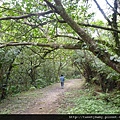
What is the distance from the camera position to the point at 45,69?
24.8 meters

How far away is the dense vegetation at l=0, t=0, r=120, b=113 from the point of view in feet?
13.4

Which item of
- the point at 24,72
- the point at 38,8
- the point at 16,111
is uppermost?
the point at 38,8

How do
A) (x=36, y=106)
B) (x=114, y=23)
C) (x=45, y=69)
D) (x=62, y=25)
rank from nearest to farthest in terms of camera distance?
(x=114, y=23)
(x=62, y=25)
(x=36, y=106)
(x=45, y=69)

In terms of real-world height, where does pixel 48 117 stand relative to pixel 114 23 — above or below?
below

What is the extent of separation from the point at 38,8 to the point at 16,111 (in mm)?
5861

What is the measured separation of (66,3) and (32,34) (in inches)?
68.5

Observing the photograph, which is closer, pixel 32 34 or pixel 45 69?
pixel 32 34

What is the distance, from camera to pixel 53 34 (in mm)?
5840

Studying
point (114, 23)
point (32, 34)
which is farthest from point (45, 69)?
point (114, 23)

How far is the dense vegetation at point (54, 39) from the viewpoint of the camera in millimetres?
4094

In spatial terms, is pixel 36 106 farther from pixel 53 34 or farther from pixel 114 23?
pixel 114 23

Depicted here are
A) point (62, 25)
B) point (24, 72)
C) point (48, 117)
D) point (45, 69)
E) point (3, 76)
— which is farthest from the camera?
point (45, 69)

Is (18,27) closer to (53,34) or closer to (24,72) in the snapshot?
(53,34)

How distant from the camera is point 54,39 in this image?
6.18 m
